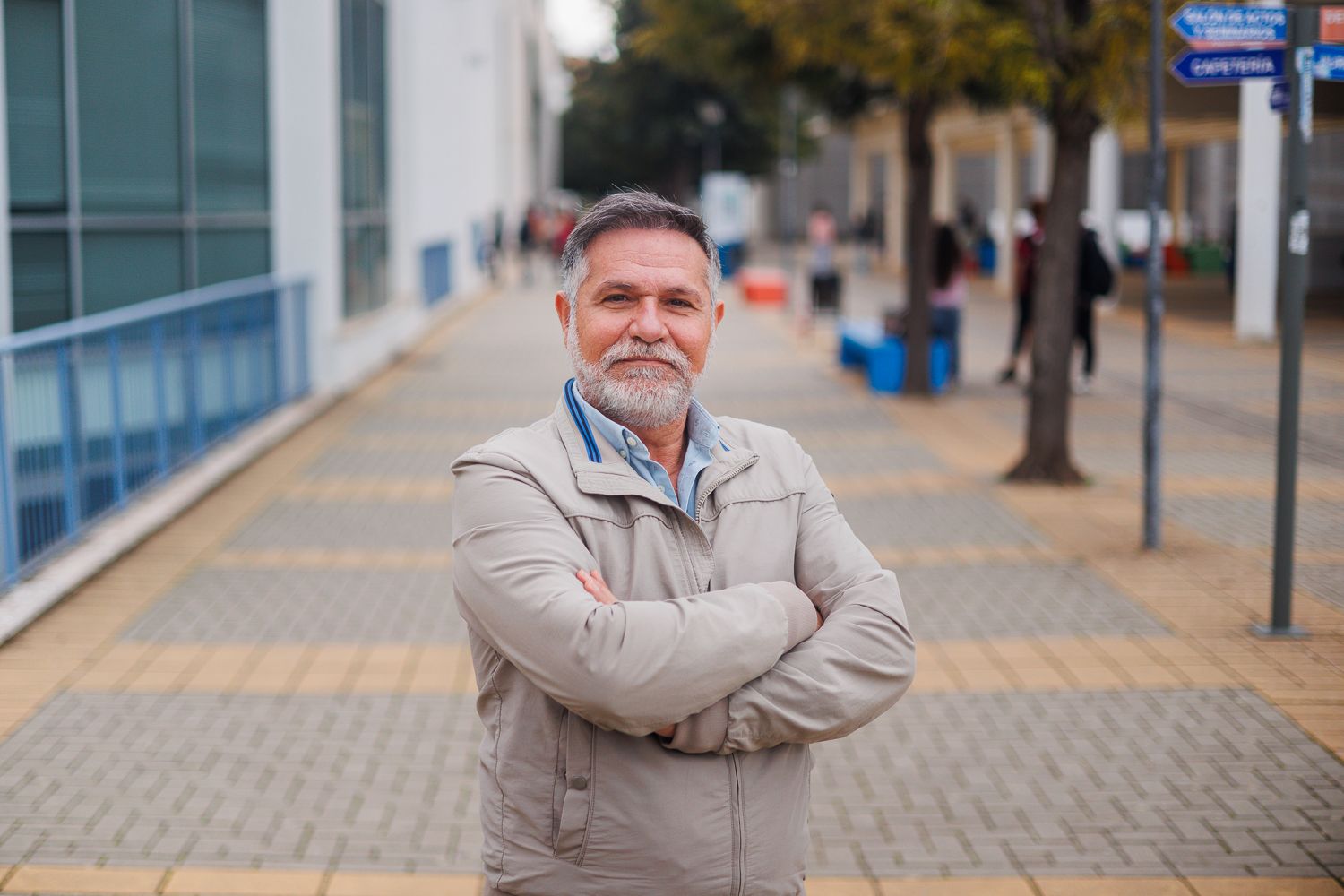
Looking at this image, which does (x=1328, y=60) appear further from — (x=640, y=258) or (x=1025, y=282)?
(x=1025, y=282)

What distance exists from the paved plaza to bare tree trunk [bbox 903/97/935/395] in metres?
3.89

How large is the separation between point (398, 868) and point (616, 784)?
2.28 metres

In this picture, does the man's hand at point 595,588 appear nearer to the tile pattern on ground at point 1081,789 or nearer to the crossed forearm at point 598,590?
the crossed forearm at point 598,590

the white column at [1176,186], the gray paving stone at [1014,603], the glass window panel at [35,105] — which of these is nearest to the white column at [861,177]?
the white column at [1176,186]

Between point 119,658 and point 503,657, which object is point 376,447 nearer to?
point 119,658

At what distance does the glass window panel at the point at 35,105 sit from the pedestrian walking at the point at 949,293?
8300 mm

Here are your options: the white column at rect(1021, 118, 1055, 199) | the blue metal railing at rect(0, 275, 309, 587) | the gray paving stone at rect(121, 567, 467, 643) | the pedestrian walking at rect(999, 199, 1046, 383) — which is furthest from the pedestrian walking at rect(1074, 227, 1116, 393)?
the white column at rect(1021, 118, 1055, 199)

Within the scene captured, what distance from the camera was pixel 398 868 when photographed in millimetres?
4516

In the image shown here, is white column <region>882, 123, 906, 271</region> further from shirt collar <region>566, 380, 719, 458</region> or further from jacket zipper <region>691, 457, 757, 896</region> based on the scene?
jacket zipper <region>691, 457, 757, 896</region>

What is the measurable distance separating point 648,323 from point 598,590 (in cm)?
43

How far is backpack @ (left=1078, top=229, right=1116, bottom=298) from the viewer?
14.7 m

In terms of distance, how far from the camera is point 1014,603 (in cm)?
741

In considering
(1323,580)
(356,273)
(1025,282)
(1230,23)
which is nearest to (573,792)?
(1230,23)

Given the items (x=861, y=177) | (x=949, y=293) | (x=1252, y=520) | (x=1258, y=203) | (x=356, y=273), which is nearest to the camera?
(x=1252, y=520)
